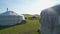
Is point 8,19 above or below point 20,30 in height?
above

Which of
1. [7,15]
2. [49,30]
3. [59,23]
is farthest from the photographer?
[7,15]

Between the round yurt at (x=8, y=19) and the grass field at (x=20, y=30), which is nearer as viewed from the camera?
the grass field at (x=20, y=30)

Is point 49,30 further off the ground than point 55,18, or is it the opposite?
point 55,18

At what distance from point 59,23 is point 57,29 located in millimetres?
276

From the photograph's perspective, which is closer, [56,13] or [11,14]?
[56,13]

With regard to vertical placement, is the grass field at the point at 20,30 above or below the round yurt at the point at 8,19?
below

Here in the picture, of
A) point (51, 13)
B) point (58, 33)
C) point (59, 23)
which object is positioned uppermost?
point (51, 13)

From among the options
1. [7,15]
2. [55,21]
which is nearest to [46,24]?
[55,21]

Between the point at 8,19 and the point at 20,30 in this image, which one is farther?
the point at 8,19

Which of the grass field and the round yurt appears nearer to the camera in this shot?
the grass field

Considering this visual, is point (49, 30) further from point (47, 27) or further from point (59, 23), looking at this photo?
point (59, 23)

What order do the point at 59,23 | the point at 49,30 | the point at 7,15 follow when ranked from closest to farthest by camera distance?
the point at 59,23 → the point at 49,30 → the point at 7,15

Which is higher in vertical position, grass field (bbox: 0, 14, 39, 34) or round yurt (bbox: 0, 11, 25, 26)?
round yurt (bbox: 0, 11, 25, 26)

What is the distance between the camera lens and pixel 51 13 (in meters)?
6.11
